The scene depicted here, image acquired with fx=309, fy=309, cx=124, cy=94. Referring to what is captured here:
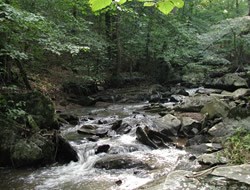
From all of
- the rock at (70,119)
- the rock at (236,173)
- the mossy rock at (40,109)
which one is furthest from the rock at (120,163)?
the rock at (70,119)

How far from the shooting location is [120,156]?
666cm

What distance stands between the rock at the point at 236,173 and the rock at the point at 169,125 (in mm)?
4450

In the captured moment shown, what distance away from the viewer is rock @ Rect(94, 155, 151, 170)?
6238 mm

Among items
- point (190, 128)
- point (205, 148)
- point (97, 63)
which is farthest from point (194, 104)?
point (97, 63)

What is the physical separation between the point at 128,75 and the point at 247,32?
25.4 ft

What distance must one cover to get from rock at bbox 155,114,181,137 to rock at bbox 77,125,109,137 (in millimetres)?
1563

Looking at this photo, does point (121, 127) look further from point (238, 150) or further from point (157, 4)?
point (157, 4)

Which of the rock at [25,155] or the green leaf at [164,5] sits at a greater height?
the green leaf at [164,5]

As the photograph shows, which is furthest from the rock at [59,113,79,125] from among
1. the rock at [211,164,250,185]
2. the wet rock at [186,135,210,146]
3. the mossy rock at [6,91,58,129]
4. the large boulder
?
the rock at [211,164,250,185]

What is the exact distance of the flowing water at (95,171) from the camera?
18.0 feet

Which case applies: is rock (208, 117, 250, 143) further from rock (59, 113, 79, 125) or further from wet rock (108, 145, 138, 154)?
rock (59, 113, 79, 125)

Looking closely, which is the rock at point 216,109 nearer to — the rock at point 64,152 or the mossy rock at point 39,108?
the rock at point 64,152

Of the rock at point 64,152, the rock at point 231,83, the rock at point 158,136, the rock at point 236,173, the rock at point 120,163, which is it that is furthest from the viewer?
the rock at point 231,83

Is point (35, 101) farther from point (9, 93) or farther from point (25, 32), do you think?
point (25, 32)
